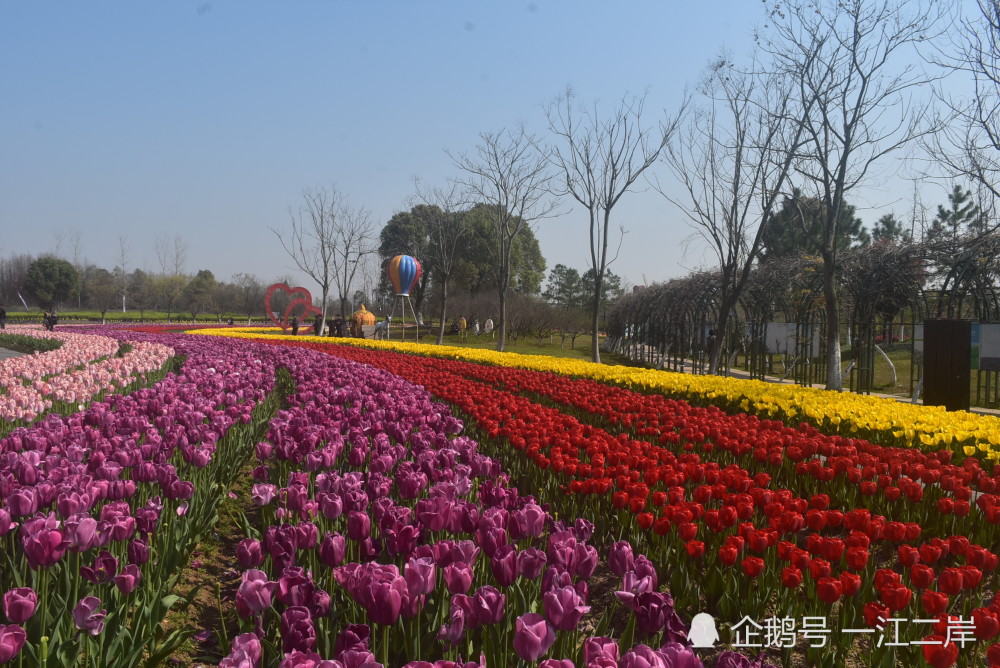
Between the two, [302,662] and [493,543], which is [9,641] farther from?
[493,543]

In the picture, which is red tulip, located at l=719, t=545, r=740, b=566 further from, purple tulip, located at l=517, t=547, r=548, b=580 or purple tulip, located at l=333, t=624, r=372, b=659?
purple tulip, located at l=333, t=624, r=372, b=659

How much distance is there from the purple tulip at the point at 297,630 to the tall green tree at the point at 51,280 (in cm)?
8545

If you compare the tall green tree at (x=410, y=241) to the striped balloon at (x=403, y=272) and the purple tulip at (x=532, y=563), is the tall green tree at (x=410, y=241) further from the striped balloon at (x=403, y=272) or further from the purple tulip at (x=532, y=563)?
the purple tulip at (x=532, y=563)

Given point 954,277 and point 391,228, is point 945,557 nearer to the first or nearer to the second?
point 954,277

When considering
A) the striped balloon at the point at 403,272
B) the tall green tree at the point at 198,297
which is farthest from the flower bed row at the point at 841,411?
the tall green tree at the point at 198,297

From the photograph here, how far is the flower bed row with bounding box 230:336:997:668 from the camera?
2484 millimetres

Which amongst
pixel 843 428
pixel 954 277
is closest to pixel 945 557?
pixel 843 428

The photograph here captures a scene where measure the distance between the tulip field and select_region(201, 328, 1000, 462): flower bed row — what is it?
0.16 feet

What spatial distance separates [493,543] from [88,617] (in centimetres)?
124

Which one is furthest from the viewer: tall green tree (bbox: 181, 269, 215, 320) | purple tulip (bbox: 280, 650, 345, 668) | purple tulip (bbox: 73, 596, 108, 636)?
tall green tree (bbox: 181, 269, 215, 320)

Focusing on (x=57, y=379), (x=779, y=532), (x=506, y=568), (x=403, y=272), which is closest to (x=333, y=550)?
(x=506, y=568)

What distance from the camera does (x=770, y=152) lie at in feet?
49.2

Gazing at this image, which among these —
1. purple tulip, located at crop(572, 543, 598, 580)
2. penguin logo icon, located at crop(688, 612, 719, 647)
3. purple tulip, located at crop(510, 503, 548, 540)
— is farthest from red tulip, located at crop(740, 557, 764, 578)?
purple tulip, located at crop(510, 503, 548, 540)

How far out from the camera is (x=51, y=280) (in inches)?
2960
